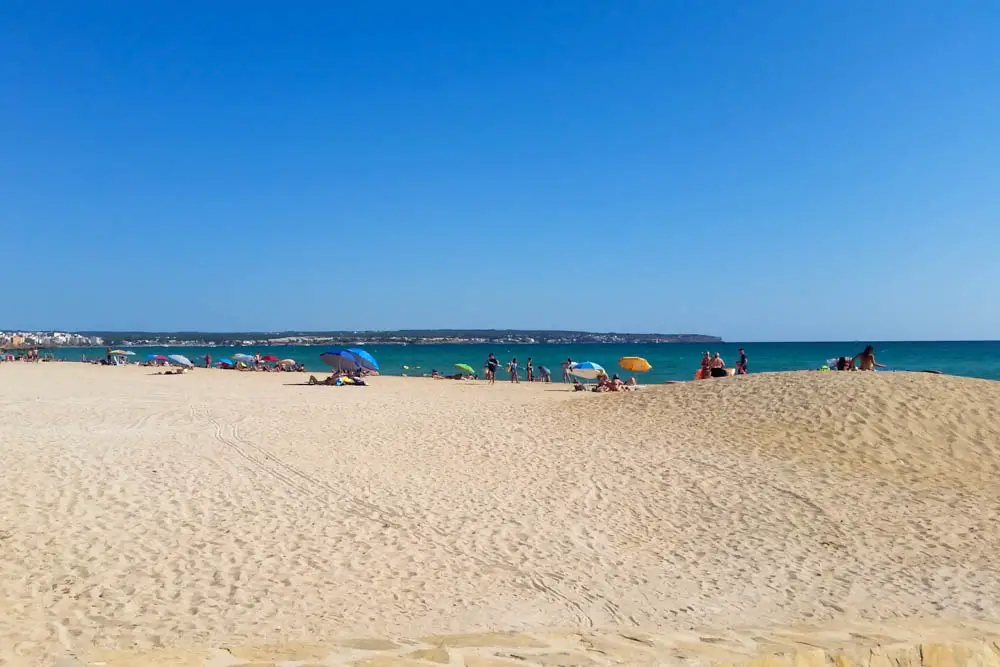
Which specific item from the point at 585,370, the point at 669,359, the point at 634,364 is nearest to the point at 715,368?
the point at 634,364

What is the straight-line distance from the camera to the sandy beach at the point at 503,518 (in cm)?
580

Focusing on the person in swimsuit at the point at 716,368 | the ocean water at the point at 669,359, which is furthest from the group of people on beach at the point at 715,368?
the ocean water at the point at 669,359

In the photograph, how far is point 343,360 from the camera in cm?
2986

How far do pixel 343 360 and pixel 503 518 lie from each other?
22.4 metres

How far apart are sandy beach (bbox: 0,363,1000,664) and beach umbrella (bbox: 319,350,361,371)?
13709 millimetres

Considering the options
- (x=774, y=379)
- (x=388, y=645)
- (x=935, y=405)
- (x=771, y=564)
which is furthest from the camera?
(x=774, y=379)

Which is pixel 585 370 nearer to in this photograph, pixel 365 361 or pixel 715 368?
pixel 365 361

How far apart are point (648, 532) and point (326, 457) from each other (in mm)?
5844

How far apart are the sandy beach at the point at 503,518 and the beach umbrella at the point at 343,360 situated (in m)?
13.7

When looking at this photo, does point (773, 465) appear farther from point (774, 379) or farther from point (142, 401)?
point (142, 401)

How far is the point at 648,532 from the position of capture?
8320mm

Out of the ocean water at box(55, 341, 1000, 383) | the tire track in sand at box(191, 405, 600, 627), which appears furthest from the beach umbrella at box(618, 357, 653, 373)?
the tire track in sand at box(191, 405, 600, 627)

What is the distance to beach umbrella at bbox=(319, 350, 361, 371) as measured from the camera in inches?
1175

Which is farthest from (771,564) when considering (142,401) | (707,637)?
(142,401)
